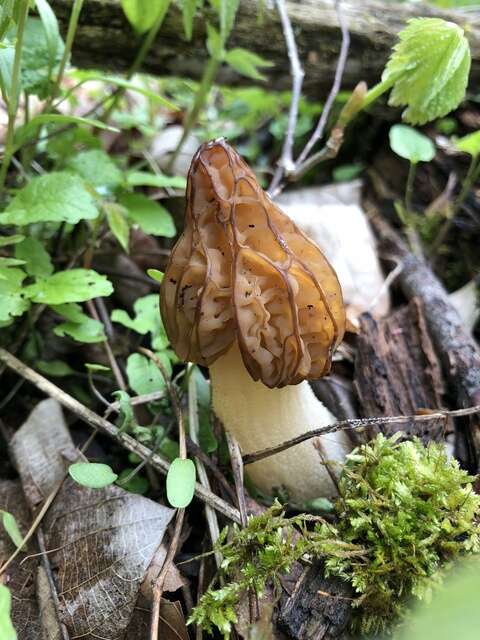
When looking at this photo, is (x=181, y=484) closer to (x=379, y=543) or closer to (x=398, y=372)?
(x=379, y=543)

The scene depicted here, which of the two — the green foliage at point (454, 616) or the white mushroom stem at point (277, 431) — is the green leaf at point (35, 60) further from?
the green foliage at point (454, 616)

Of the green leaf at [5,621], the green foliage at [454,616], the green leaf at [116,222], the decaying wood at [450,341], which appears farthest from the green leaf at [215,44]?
the green foliage at [454,616]

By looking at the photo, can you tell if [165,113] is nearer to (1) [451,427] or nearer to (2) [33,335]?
(2) [33,335]

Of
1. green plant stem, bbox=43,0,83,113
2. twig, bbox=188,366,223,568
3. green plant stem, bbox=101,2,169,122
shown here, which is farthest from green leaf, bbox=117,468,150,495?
green plant stem, bbox=101,2,169,122

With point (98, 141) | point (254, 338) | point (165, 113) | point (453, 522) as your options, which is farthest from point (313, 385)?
point (165, 113)

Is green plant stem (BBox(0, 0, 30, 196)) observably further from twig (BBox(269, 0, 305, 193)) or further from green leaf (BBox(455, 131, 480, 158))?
green leaf (BBox(455, 131, 480, 158))

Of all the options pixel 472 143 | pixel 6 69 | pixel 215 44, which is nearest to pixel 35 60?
pixel 6 69
